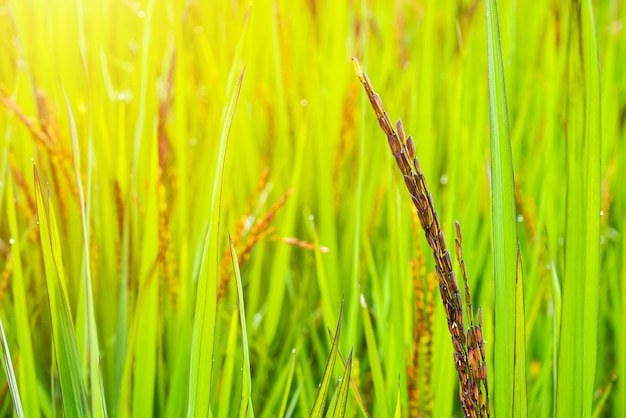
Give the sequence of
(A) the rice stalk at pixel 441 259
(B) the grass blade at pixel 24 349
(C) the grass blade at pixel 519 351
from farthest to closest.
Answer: (B) the grass blade at pixel 24 349 → (C) the grass blade at pixel 519 351 → (A) the rice stalk at pixel 441 259

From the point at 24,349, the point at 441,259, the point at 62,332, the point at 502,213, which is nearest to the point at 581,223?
the point at 502,213

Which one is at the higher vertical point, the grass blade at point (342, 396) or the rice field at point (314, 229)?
the rice field at point (314, 229)

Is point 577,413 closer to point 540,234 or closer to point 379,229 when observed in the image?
point 540,234

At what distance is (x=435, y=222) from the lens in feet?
1.05

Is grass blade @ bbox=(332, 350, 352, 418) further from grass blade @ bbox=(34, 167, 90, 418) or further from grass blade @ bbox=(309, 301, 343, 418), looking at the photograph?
grass blade @ bbox=(34, 167, 90, 418)

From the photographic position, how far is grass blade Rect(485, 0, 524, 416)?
40cm

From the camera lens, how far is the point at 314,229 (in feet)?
2.14

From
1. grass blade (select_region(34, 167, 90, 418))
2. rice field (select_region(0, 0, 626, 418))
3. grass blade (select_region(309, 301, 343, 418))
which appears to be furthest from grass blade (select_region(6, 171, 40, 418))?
grass blade (select_region(309, 301, 343, 418))

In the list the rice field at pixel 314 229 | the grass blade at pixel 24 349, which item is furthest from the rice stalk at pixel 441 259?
the grass blade at pixel 24 349

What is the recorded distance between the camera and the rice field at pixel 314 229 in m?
0.44

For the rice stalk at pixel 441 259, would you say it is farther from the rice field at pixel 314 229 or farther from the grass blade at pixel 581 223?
the grass blade at pixel 581 223

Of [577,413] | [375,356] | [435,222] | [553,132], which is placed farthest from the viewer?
[553,132]

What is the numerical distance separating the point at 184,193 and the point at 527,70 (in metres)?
0.70

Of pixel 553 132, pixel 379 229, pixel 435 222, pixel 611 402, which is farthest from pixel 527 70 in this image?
pixel 435 222
